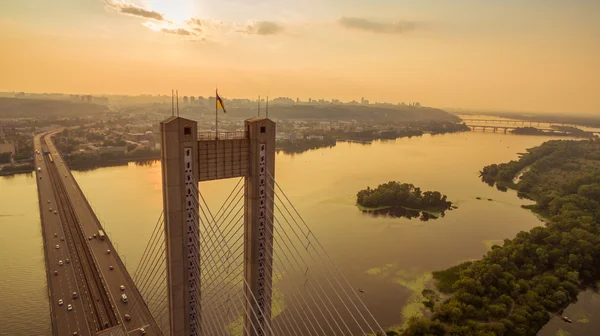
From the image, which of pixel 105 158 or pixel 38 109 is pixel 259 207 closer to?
pixel 105 158

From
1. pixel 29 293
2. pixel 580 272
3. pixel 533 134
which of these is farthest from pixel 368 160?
pixel 533 134

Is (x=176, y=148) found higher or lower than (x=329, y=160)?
higher

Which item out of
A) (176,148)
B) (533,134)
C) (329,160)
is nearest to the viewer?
(176,148)

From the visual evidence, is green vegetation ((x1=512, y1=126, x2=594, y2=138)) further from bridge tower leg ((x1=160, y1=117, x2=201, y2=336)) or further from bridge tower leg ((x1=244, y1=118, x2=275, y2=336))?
bridge tower leg ((x1=160, y1=117, x2=201, y2=336))

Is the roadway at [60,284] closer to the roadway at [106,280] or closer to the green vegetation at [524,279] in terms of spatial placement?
the roadway at [106,280]

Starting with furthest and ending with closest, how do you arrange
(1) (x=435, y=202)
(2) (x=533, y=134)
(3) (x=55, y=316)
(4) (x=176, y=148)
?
(2) (x=533, y=134)
(1) (x=435, y=202)
(3) (x=55, y=316)
(4) (x=176, y=148)

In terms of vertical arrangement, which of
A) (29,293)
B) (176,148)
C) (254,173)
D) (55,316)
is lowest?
(29,293)

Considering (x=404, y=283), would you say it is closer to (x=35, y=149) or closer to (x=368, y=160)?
(x=368, y=160)
